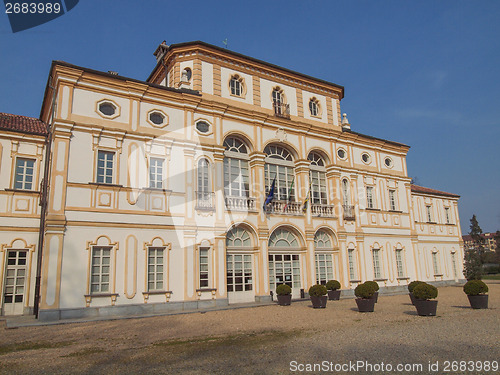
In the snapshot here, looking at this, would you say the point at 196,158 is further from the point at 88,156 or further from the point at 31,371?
the point at 31,371

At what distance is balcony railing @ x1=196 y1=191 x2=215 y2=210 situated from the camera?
18.0m

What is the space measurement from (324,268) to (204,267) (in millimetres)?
7683

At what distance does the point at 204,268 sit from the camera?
17.6m

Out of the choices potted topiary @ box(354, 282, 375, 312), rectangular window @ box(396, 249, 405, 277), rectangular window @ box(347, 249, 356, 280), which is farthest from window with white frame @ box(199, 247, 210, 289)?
rectangular window @ box(396, 249, 405, 277)

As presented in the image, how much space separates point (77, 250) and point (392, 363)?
39.4 feet

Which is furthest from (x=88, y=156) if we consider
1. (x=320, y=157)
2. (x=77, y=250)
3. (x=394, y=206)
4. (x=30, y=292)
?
(x=394, y=206)

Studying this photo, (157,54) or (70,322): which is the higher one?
(157,54)

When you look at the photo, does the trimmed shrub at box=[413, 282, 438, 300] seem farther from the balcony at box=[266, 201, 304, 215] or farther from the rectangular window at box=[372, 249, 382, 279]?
the rectangular window at box=[372, 249, 382, 279]

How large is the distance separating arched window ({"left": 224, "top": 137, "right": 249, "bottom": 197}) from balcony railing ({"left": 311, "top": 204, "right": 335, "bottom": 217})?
169 inches

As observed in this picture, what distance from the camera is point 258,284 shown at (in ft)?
62.6

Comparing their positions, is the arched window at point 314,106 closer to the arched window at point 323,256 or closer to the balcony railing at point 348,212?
the balcony railing at point 348,212

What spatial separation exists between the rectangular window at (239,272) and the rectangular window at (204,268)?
1.30 m

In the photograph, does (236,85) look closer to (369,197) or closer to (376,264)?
(369,197)

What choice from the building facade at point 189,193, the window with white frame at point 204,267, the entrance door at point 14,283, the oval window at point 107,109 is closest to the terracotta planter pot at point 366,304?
the building facade at point 189,193
